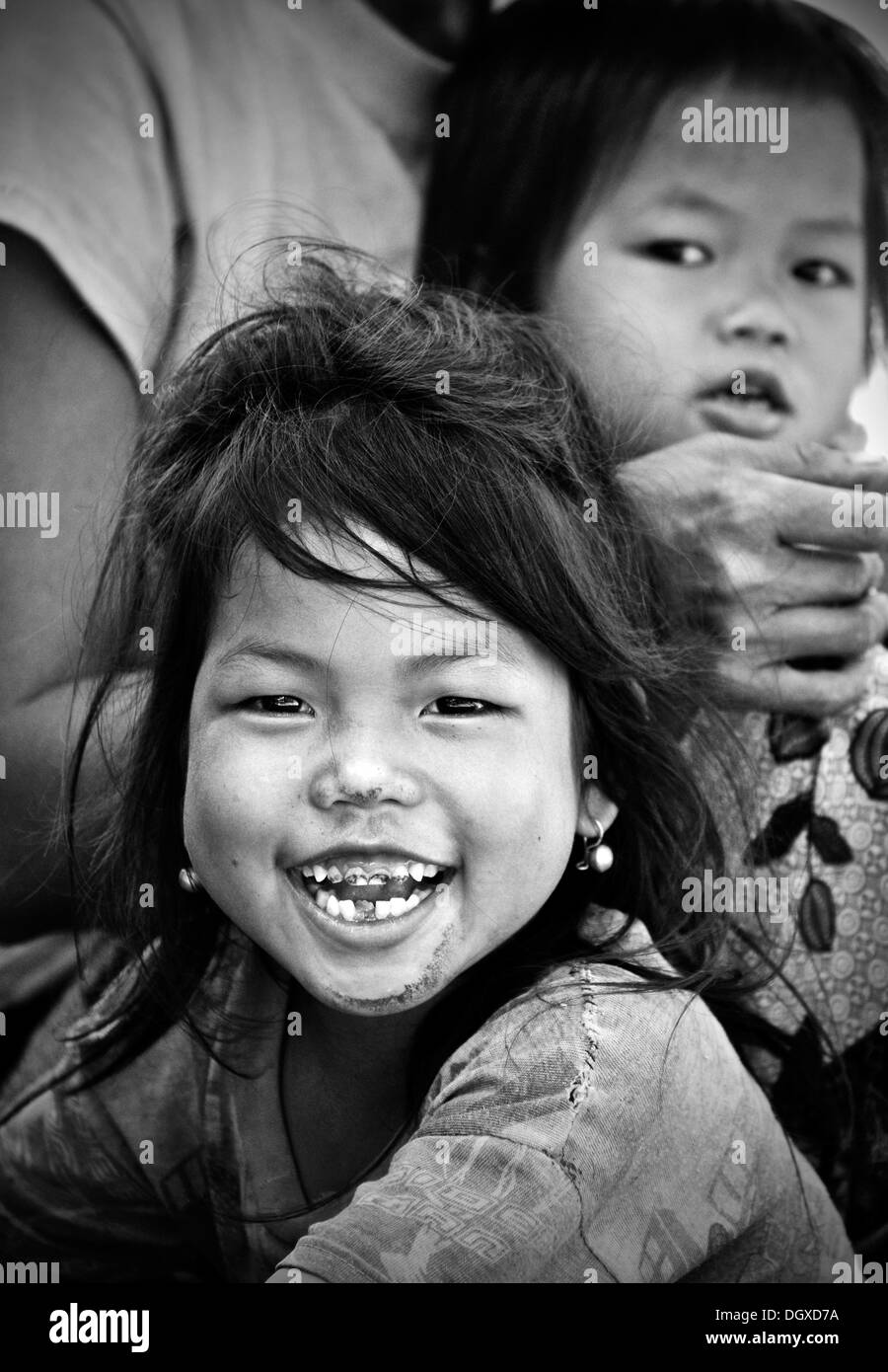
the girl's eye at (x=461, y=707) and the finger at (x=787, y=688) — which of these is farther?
the finger at (x=787, y=688)

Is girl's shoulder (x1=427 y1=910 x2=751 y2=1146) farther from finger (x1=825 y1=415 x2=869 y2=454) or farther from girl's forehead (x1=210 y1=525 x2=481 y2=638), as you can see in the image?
finger (x1=825 y1=415 x2=869 y2=454)

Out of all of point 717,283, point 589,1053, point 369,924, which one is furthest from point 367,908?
point 717,283

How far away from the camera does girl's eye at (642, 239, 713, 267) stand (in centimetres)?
171

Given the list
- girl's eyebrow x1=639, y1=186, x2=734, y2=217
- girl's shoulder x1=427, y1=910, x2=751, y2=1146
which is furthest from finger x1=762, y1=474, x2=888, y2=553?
girl's shoulder x1=427, y1=910, x2=751, y2=1146

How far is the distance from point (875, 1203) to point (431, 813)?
803 millimetres

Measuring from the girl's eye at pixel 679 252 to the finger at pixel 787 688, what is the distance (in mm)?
471

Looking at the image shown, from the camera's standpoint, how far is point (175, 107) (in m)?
1.71

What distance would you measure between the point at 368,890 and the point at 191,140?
0.95 m

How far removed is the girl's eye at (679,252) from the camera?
5.63ft

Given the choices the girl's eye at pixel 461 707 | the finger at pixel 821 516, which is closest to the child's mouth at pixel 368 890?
the girl's eye at pixel 461 707

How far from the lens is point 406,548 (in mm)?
1289

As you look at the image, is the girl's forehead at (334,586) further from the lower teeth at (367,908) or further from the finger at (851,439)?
the finger at (851,439)

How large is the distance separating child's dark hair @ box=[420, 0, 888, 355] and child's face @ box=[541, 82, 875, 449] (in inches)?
1.2

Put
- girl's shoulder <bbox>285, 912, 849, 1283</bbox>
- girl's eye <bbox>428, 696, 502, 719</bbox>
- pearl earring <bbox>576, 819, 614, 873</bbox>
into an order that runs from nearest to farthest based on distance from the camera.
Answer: girl's shoulder <bbox>285, 912, 849, 1283</bbox> → girl's eye <bbox>428, 696, 502, 719</bbox> → pearl earring <bbox>576, 819, 614, 873</bbox>
